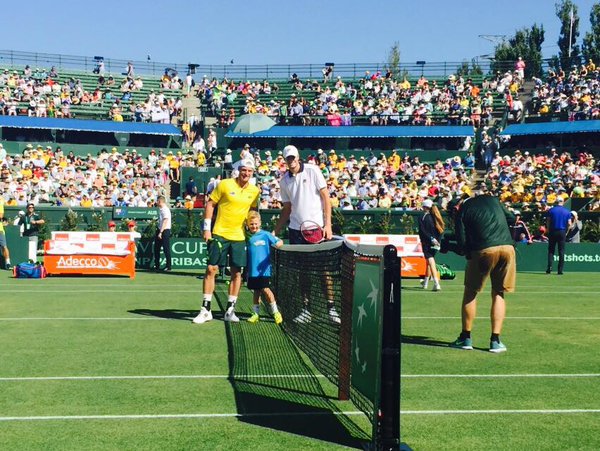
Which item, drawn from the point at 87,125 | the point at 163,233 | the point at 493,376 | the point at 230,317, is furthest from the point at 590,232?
the point at 87,125

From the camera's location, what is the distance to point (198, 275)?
22844 millimetres

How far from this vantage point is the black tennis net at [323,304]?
7.82m

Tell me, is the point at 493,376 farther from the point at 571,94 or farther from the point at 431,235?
the point at 571,94

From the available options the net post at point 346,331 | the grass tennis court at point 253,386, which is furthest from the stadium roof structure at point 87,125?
the net post at point 346,331

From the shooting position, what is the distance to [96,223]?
97.3 feet

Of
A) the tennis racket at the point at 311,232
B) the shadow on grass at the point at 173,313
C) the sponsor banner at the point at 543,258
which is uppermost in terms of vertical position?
the tennis racket at the point at 311,232

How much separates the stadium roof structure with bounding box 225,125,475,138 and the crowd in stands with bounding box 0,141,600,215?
4.40 feet

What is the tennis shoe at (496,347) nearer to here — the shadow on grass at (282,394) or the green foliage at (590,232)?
the shadow on grass at (282,394)

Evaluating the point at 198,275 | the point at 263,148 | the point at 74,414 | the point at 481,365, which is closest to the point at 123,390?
the point at 74,414

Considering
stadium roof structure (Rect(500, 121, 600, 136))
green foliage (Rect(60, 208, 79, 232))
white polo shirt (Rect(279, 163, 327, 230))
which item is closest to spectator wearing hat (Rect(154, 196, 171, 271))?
green foliage (Rect(60, 208, 79, 232))

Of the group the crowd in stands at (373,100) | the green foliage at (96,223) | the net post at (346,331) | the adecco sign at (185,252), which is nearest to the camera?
the net post at (346,331)

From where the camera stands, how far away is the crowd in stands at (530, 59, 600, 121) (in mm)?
43375

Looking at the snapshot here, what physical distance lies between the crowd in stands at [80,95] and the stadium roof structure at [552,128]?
682 inches

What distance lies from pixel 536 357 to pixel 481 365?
33.9 inches
